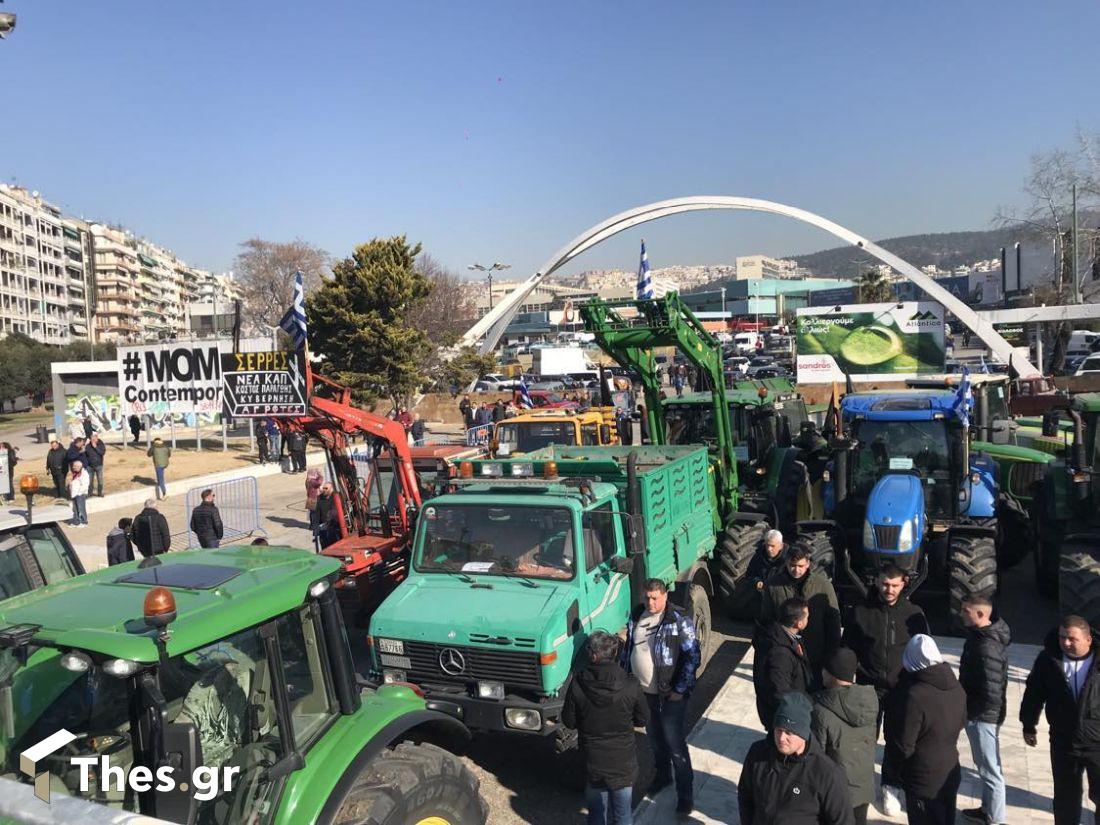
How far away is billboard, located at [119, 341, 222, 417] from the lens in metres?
24.0

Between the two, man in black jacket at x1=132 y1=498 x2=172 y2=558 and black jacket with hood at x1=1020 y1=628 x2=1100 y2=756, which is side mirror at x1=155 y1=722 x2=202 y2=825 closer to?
black jacket with hood at x1=1020 y1=628 x2=1100 y2=756

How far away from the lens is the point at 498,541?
23.1 feet

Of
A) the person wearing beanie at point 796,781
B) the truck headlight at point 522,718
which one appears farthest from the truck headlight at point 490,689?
the person wearing beanie at point 796,781

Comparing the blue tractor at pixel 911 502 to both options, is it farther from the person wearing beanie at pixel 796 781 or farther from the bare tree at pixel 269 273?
the bare tree at pixel 269 273

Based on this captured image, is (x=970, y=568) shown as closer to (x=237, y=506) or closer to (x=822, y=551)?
(x=822, y=551)

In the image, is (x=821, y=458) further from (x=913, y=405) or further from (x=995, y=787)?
(x=995, y=787)

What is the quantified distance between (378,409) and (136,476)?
1368cm

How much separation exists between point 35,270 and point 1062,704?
10467cm

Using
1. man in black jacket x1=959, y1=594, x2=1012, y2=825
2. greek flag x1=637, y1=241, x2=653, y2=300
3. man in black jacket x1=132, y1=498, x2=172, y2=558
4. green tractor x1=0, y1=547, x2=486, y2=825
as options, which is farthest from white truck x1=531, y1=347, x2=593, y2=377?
green tractor x1=0, y1=547, x2=486, y2=825

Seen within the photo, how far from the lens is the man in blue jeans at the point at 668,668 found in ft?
18.2

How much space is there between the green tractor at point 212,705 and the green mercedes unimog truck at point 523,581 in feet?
5.43

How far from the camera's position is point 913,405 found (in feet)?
Result: 32.9

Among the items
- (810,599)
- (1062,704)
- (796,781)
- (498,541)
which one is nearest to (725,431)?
(498,541)

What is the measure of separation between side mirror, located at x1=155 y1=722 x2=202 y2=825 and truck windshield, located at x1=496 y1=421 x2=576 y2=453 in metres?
11.4
